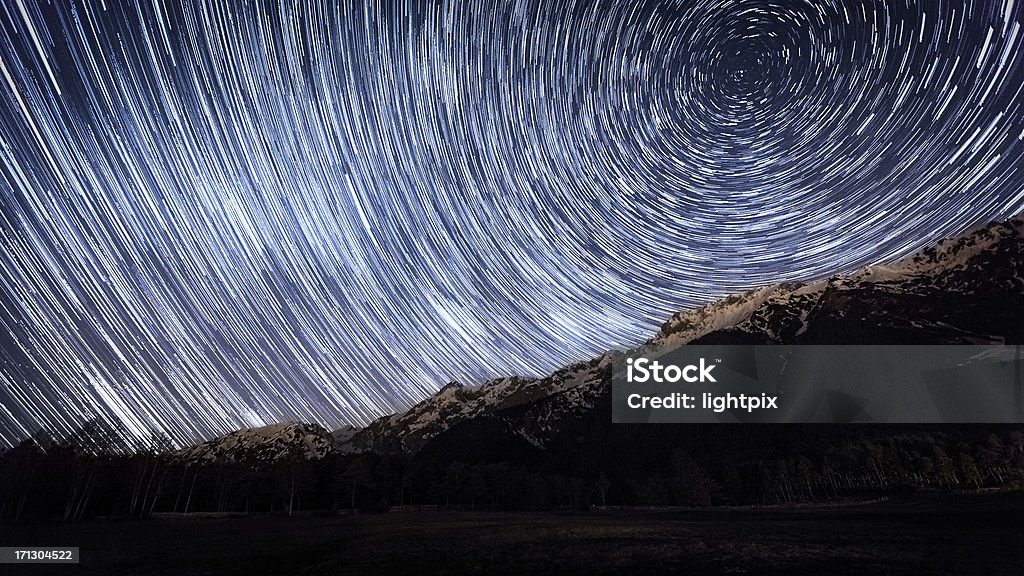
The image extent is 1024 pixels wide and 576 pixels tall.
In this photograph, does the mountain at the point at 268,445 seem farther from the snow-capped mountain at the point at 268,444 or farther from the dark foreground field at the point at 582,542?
the dark foreground field at the point at 582,542

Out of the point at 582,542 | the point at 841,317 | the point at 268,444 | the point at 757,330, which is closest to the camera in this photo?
the point at 582,542

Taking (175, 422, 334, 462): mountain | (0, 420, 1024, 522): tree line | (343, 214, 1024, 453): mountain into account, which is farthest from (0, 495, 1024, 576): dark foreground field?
(343, 214, 1024, 453): mountain

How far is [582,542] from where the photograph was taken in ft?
21.2

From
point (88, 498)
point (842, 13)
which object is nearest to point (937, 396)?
point (842, 13)

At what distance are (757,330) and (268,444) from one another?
26.7ft

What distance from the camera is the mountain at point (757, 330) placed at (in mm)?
7484

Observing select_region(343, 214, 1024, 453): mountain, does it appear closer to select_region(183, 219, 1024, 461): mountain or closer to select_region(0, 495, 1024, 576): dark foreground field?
select_region(183, 219, 1024, 461): mountain

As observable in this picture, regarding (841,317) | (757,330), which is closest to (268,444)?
(757,330)

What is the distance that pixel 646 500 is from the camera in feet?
24.6

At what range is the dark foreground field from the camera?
601 centimetres

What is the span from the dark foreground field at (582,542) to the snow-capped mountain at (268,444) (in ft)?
3.79

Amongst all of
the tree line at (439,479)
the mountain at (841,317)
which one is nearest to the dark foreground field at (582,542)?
the tree line at (439,479)

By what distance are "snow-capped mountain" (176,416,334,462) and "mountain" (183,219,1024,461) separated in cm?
2

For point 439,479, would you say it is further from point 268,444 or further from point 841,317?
point 841,317
